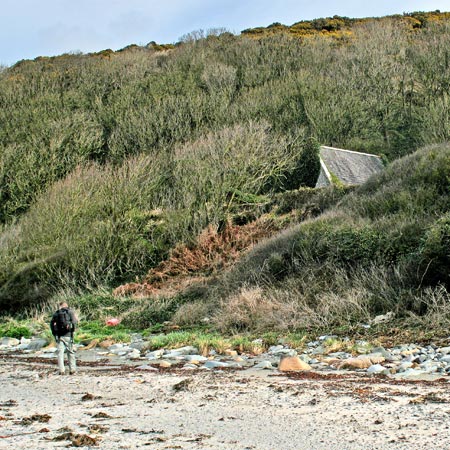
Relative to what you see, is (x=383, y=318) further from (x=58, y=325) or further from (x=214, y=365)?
(x=58, y=325)

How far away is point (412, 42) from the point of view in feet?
204

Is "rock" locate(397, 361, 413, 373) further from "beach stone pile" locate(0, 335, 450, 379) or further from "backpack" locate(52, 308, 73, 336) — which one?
"backpack" locate(52, 308, 73, 336)

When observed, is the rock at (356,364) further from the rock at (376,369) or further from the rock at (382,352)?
the rock at (382,352)

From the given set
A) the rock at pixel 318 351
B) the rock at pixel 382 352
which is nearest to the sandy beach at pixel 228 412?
the rock at pixel 382 352

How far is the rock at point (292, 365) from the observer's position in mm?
13414

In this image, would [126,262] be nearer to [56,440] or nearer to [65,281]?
[65,281]

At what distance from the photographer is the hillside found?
820 inches

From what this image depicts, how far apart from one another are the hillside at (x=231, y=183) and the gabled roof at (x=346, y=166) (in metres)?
1.20

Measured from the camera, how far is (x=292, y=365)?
13516mm

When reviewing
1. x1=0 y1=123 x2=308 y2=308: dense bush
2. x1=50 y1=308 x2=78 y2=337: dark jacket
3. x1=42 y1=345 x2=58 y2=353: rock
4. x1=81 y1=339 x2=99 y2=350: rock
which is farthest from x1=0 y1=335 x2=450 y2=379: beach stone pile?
x1=0 y1=123 x2=308 y2=308: dense bush

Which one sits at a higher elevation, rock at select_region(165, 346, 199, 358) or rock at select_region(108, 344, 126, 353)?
rock at select_region(165, 346, 199, 358)

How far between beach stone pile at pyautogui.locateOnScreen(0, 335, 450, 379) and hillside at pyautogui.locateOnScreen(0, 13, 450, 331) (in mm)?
2744

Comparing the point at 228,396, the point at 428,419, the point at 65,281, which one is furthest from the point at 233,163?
the point at 428,419

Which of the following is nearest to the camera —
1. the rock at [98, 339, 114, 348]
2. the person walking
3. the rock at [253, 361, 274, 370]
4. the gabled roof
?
the rock at [253, 361, 274, 370]
